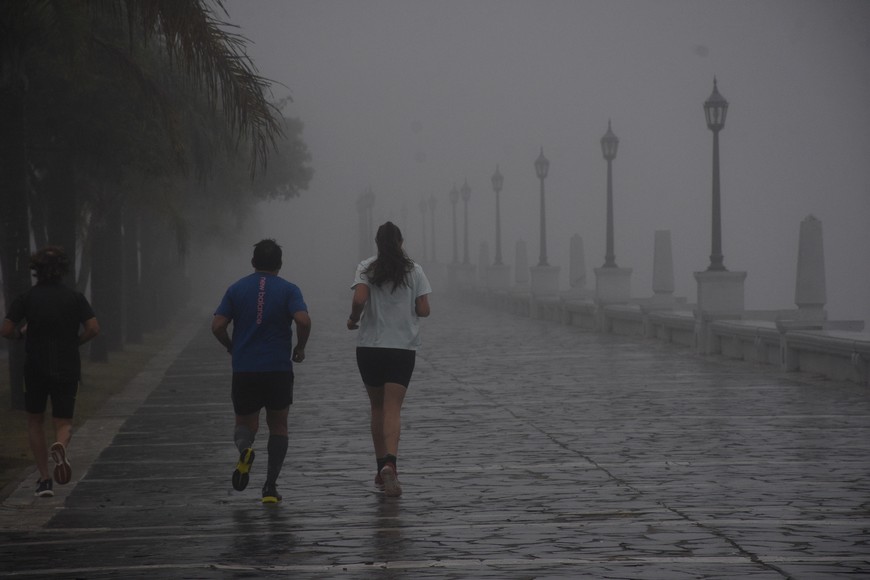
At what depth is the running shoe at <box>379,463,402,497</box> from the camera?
1022 centimetres

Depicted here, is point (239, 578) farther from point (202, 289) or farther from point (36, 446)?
point (202, 289)

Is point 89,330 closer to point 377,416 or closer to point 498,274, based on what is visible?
point 377,416

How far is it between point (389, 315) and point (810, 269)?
15116 mm

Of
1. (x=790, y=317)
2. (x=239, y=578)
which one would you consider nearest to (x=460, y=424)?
(x=239, y=578)

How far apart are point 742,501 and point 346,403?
9.27 meters

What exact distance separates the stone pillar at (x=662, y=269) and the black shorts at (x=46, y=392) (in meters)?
28.0

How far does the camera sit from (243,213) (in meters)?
49.8

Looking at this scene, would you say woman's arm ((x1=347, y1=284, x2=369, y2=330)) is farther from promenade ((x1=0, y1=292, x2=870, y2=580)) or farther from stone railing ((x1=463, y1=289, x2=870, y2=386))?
stone railing ((x1=463, y1=289, x2=870, y2=386))

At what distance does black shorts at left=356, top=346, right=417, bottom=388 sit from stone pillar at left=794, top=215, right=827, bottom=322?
1472 centimetres

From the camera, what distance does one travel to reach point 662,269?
38.2m

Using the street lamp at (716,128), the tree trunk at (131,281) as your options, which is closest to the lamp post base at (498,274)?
the tree trunk at (131,281)

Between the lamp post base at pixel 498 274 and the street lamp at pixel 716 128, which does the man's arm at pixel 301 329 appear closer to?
the street lamp at pixel 716 128

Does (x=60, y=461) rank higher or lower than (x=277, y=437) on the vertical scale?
lower

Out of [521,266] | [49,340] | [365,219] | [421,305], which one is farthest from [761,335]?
[365,219]
